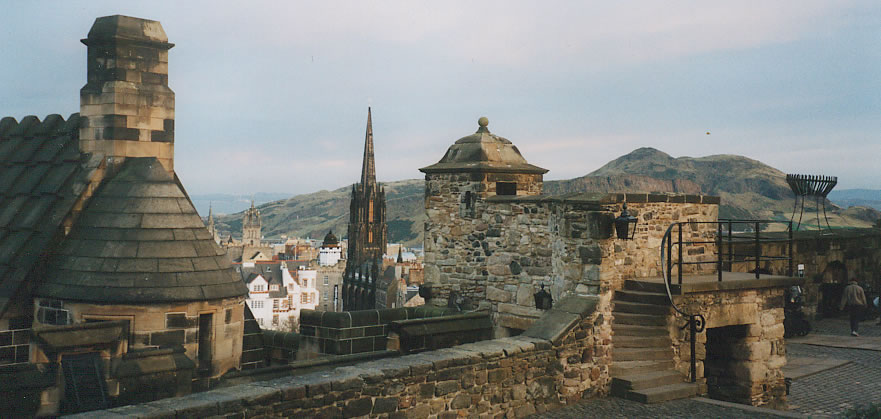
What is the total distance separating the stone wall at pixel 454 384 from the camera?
6.75 m

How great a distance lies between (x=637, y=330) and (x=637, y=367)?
53cm

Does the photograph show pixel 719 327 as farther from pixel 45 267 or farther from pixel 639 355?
pixel 45 267

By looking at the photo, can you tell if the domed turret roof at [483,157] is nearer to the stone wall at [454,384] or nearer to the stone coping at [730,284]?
the stone wall at [454,384]

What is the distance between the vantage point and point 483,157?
13.7 metres

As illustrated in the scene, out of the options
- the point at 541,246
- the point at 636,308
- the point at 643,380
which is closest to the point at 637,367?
the point at 643,380

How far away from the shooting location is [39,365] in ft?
31.6

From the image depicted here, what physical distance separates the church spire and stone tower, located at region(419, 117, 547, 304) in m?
105

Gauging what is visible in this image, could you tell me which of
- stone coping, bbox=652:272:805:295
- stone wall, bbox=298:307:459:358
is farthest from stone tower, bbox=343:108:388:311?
stone coping, bbox=652:272:805:295

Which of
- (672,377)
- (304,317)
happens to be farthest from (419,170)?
(672,377)

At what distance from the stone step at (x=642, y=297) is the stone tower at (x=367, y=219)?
348ft

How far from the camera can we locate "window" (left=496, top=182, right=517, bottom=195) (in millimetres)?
13771

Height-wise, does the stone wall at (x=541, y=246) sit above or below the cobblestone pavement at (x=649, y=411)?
above

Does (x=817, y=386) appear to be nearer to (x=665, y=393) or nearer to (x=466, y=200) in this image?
(x=665, y=393)

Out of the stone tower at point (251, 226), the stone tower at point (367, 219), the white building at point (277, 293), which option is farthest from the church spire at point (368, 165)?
the stone tower at point (251, 226)
